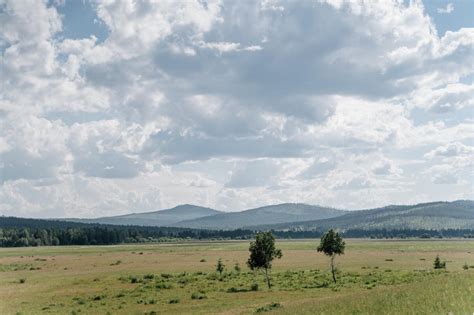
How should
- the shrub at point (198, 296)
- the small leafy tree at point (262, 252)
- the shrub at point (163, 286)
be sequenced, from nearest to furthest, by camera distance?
1. the shrub at point (198, 296)
2. the shrub at point (163, 286)
3. the small leafy tree at point (262, 252)

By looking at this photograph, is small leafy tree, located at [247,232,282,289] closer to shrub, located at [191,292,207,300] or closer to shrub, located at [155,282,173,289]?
shrub, located at [155,282,173,289]

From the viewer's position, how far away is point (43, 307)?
63406 millimetres

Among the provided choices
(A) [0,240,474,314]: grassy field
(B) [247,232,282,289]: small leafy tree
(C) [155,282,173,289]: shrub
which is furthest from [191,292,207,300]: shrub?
(B) [247,232,282,289]: small leafy tree

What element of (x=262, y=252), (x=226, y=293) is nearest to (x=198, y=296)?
(x=226, y=293)

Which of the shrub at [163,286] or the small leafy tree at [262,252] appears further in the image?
the small leafy tree at [262,252]

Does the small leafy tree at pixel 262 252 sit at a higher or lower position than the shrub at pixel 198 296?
higher

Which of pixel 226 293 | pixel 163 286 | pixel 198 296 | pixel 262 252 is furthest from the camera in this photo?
pixel 262 252

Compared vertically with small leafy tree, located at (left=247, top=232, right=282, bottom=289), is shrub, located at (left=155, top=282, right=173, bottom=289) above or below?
below

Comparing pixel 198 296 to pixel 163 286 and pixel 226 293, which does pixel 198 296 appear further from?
pixel 163 286

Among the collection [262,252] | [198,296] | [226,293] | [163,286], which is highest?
[262,252]

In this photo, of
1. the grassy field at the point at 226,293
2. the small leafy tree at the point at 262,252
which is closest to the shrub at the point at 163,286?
the grassy field at the point at 226,293

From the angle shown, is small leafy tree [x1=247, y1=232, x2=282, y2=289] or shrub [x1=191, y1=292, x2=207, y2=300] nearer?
shrub [x1=191, y1=292, x2=207, y2=300]

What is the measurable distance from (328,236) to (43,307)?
48370 mm

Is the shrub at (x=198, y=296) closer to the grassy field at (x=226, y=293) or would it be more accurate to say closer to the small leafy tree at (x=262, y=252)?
the grassy field at (x=226, y=293)
